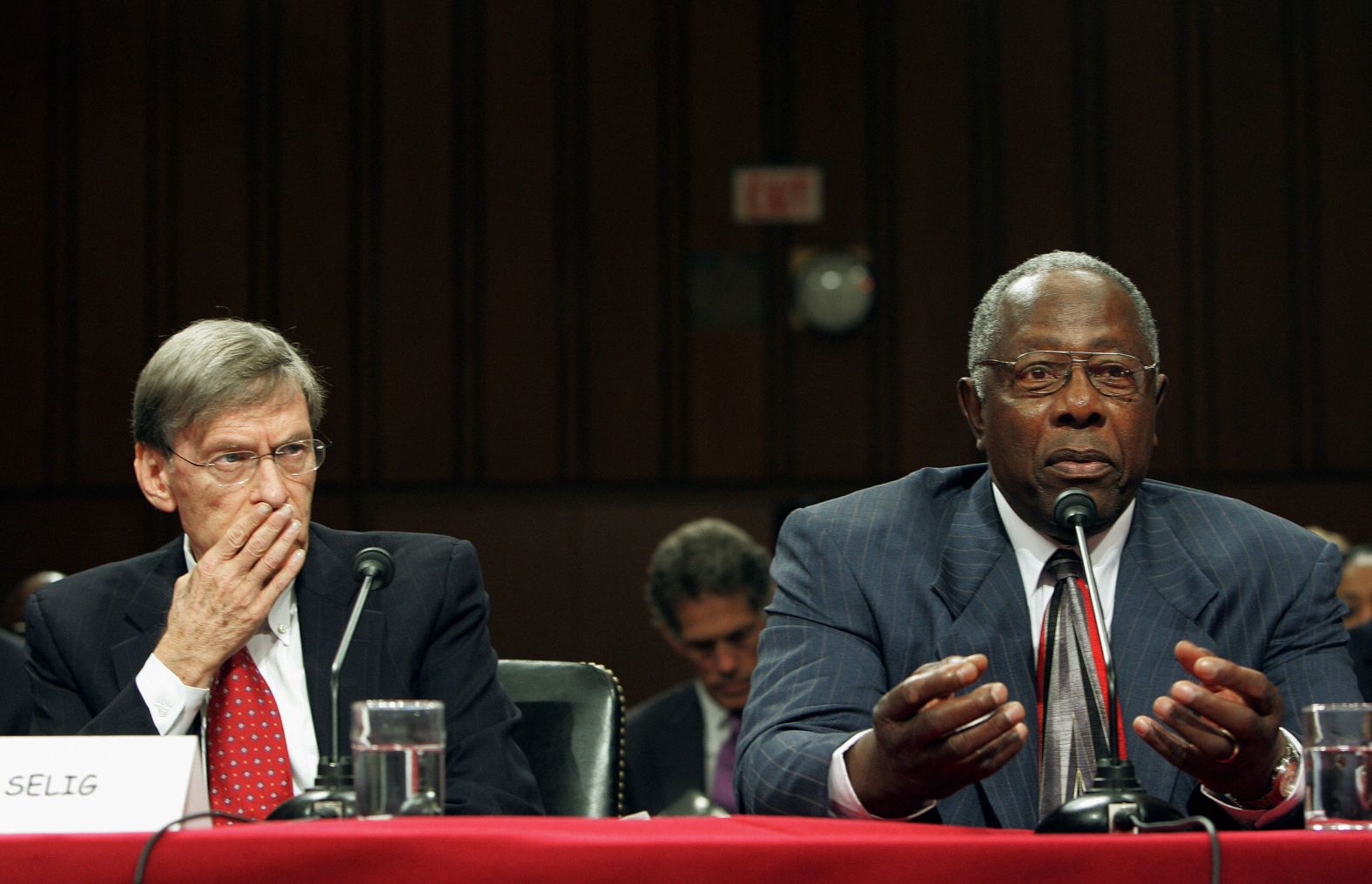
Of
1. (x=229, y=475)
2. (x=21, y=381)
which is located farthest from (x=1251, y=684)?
(x=21, y=381)

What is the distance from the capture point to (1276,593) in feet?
6.62

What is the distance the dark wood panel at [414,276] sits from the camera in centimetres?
548

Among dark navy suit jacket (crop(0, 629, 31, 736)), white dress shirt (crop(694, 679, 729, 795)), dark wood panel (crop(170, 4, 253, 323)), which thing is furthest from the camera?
dark wood panel (crop(170, 4, 253, 323))

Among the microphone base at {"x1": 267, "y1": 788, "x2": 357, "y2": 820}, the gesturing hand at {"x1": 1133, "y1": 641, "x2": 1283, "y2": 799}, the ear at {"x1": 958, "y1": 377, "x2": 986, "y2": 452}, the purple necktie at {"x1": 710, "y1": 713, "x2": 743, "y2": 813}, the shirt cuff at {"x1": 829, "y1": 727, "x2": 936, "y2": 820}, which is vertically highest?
the ear at {"x1": 958, "y1": 377, "x2": 986, "y2": 452}

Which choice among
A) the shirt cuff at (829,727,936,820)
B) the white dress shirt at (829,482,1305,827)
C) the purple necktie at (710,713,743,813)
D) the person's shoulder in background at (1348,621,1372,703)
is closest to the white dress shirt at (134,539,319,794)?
the shirt cuff at (829,727,936,820)

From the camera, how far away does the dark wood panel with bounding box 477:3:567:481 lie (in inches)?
216

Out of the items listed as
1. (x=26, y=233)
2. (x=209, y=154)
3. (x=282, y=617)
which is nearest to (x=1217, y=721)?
(x=282, y=617)

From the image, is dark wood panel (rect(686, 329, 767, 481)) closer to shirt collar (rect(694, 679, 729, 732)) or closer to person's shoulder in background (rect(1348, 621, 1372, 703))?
shirt collar (rect(694, 679, 729, 732))

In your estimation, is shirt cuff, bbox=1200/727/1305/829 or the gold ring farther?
shirt cuff, bbox=1200/727/1305/829

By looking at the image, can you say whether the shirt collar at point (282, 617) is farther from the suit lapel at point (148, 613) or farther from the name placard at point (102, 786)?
the name placard at point (102, 786)

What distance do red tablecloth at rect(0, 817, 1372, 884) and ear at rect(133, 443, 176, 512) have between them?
1.09 m

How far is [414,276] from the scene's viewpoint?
5.49 meters

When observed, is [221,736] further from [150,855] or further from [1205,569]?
[1205,569]

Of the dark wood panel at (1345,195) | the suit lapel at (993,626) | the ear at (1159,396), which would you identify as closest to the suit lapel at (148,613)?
the suit lapel at (993,626)
